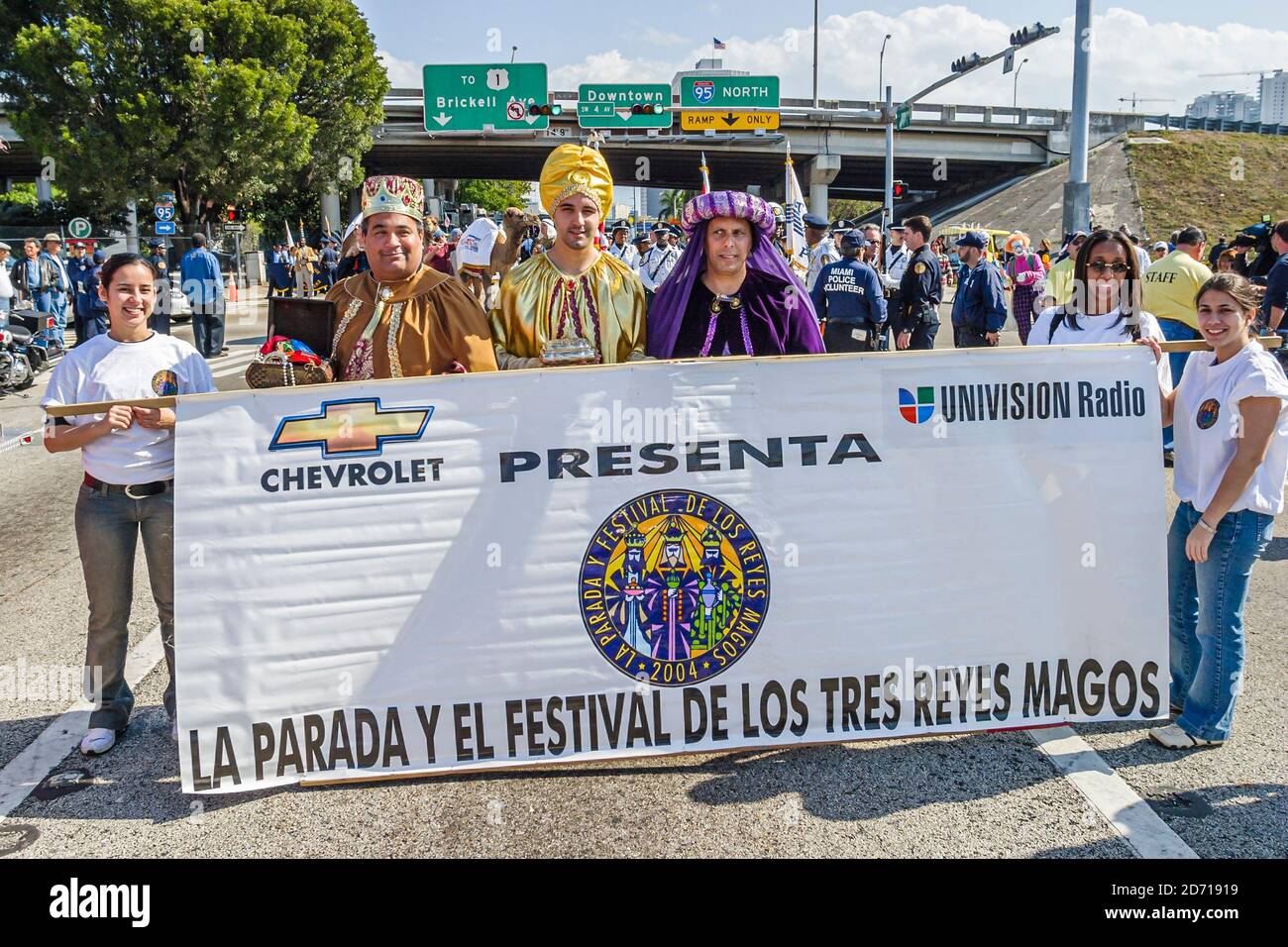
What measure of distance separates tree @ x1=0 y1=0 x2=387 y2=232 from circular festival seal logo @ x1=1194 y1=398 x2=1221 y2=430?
3298 cm

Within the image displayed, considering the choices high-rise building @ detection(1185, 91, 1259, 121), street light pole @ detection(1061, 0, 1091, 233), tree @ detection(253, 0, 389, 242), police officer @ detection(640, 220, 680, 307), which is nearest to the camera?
street light pole @ detection(1061, 0, 1091, 233)

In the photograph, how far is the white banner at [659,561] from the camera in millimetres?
3557

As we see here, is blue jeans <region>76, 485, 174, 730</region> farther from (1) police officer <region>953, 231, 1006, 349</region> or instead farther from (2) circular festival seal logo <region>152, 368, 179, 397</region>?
(1) police officer <region>953, 231, 1006, 349</region>

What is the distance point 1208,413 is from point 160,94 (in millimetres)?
34572

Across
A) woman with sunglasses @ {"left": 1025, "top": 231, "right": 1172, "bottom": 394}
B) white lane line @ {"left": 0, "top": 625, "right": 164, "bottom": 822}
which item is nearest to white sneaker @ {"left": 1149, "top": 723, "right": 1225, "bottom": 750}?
woman with sunglasses @ {"left": 1025, "top": 231, "right": 1172, "bottom": 394}

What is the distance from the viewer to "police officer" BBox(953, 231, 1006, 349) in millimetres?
10578

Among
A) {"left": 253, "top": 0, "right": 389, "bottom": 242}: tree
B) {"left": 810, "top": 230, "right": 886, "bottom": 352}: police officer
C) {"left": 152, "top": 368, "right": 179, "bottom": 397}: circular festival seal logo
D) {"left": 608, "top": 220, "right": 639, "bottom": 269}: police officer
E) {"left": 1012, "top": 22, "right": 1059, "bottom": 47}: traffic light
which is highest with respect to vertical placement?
{"left": 253, "top": 0, "right": 389, "bottom": 242}: tree

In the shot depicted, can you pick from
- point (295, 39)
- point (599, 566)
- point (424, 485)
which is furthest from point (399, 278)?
point (295, 39)

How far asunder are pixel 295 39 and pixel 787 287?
34.5 m

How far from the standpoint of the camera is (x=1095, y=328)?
4754mm

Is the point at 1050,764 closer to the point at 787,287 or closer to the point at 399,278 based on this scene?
the point at 787,287

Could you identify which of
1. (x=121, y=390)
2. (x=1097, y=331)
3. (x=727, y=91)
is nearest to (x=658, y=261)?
(x=1097, y=331)

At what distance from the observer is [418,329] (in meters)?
4.13

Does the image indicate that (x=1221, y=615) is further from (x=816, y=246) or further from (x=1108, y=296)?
(x=816, y=246)
